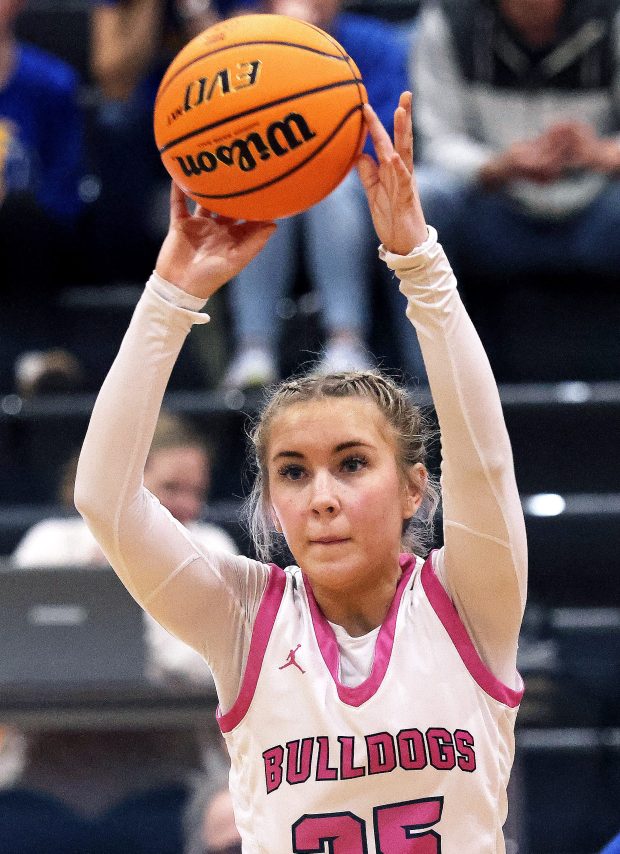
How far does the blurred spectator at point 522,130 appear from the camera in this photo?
4.38m

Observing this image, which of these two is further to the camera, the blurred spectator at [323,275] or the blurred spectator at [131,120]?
the blurred spectator at [131,120]

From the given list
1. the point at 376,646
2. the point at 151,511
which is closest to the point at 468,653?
the point at 376,646

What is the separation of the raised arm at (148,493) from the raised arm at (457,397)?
0.27 metres

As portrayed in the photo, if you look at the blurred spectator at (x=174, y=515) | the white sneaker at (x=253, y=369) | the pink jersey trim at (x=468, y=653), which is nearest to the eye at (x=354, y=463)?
the pink jersey trim at (x=468, y=653)

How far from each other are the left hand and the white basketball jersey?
50 centimetres

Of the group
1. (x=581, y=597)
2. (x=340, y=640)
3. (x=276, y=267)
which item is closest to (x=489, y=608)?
(x=340, y=640)

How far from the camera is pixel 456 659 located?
5.91 ft

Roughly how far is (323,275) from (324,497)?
276cm

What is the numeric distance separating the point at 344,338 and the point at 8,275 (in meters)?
1.73

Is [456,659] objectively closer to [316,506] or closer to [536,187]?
[316,506]

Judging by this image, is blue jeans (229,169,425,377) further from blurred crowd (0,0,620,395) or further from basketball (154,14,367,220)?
basketball (154,14,367,220)

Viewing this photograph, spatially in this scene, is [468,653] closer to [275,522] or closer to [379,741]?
[379,741]

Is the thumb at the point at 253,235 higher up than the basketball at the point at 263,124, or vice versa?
the basketball at the point at 263,124

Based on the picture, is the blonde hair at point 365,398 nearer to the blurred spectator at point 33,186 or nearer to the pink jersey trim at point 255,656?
the pink jersey trim at point 255,656
